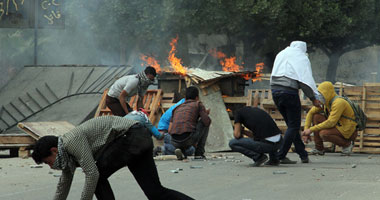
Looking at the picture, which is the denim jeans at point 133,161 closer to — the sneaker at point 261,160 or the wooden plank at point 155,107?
the sneaker at point 261,160

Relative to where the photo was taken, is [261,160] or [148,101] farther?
[148,101]

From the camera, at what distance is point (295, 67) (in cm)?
991

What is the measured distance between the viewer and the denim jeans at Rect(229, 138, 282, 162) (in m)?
9.76

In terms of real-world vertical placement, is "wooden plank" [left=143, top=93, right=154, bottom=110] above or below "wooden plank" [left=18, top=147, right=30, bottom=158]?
above

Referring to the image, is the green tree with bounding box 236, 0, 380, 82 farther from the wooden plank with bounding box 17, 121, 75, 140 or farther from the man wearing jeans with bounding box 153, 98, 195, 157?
the man wearing jeans with bounding box 153, 98, 195, 157

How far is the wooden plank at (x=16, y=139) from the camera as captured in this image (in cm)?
1297

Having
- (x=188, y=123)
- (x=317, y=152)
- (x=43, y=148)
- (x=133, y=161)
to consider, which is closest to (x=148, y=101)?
(x=188, y=123)

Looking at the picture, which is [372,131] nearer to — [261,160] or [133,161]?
[261,160]

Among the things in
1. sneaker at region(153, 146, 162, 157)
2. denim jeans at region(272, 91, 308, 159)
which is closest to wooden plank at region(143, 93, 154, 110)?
sneaker at region(153, 146, 162, 157)

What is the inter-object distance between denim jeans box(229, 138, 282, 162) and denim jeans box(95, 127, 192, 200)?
442cm

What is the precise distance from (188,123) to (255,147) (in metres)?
1.90

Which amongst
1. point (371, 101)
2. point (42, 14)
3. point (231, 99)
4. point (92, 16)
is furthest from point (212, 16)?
point (371, 101)

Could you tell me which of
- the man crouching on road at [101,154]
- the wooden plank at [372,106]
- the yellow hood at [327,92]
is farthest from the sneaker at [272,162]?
the man crouching on road at [101,154]

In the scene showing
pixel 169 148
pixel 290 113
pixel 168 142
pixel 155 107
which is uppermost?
pixel 290 113
